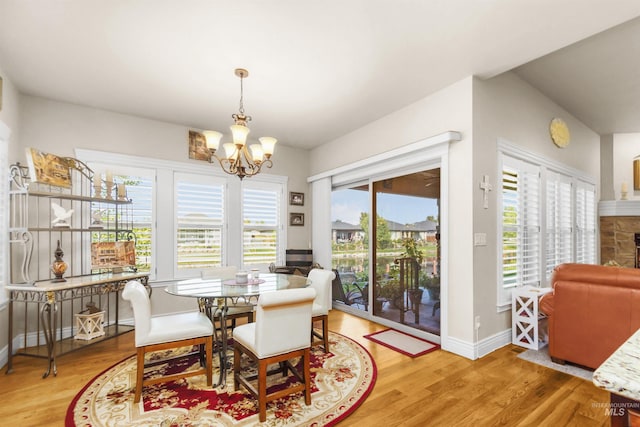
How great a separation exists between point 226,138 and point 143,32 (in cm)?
245

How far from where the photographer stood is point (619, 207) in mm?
5426

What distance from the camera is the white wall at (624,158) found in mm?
5664

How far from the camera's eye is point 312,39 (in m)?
2.49

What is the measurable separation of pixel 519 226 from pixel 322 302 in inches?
98.9

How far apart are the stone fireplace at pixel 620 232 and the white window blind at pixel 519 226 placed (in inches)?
116

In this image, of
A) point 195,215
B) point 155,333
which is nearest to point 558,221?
point 155,333

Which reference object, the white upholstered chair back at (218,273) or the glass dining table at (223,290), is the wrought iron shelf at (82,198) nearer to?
the white upholstered chair back at (218,273)

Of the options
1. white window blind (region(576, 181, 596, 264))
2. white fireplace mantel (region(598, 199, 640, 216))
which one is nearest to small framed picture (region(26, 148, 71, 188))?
white window blind (region(576, 181, 596, 264))

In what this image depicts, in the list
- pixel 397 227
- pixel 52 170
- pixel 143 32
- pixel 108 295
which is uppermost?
pixel 143 32

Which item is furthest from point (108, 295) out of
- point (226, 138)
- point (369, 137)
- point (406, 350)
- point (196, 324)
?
point (369, 137)

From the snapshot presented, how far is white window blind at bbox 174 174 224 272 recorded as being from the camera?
440 centimetres

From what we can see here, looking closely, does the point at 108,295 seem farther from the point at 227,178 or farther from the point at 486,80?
the point at 486,80

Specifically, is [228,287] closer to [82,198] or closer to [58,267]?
[58,267]

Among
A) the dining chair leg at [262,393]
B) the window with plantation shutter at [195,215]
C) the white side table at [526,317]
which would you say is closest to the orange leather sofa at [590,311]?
the white side table at [526,317]
